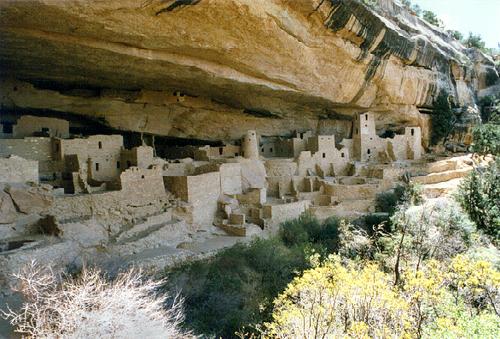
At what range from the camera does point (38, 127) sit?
1222 centimetres

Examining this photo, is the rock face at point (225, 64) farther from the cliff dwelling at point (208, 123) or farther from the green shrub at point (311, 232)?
the green shrub at point (311, 232)

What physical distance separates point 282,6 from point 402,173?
311 inches

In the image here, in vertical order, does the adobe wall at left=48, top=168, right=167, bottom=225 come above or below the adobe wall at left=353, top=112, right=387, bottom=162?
below

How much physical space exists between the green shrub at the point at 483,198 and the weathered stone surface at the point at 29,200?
10.3 metres

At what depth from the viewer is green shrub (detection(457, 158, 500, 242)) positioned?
11.5 meters

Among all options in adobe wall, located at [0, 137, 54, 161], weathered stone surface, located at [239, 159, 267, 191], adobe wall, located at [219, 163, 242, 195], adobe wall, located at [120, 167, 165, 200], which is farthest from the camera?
weathered stone surface, located at [239, 159, 267, 191]

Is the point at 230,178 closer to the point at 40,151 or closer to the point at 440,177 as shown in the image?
the point at 40,151

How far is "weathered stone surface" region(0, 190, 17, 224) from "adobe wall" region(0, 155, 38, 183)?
0.76 metres

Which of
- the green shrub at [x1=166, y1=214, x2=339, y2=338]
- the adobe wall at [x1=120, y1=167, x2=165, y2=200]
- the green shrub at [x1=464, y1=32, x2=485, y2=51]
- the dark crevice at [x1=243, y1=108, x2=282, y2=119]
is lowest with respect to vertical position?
the green shrub at [x1=166, y1=214, x2=339, y2=338]

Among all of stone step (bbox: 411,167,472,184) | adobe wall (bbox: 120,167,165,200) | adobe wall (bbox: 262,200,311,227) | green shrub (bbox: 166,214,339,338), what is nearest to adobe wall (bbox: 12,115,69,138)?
adobe wall (bbox: 120,167,165,200)

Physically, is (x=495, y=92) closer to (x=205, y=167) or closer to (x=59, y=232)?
(x=205, y=167)

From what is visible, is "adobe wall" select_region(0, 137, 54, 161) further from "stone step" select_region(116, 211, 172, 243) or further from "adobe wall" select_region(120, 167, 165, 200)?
"stone step" select_region(116, 211, 172, 243)

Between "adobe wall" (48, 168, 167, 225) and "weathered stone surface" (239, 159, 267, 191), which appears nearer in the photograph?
"adobe wall" (48, 168, 167, 225)

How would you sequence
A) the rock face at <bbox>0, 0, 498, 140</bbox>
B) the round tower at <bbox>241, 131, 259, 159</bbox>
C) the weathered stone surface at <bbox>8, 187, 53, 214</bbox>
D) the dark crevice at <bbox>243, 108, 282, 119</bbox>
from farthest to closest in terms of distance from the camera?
the dark crevice at <bbox>243, 108, 282, 119</bbox> < the round tower at <bbox>241, 131, 259, 159</bbox> < the rock face at <bbox>0, 0, 498, 140</bbox> < the weathered stone surface at <bbox>8, 187, 53, 214</bbox>
